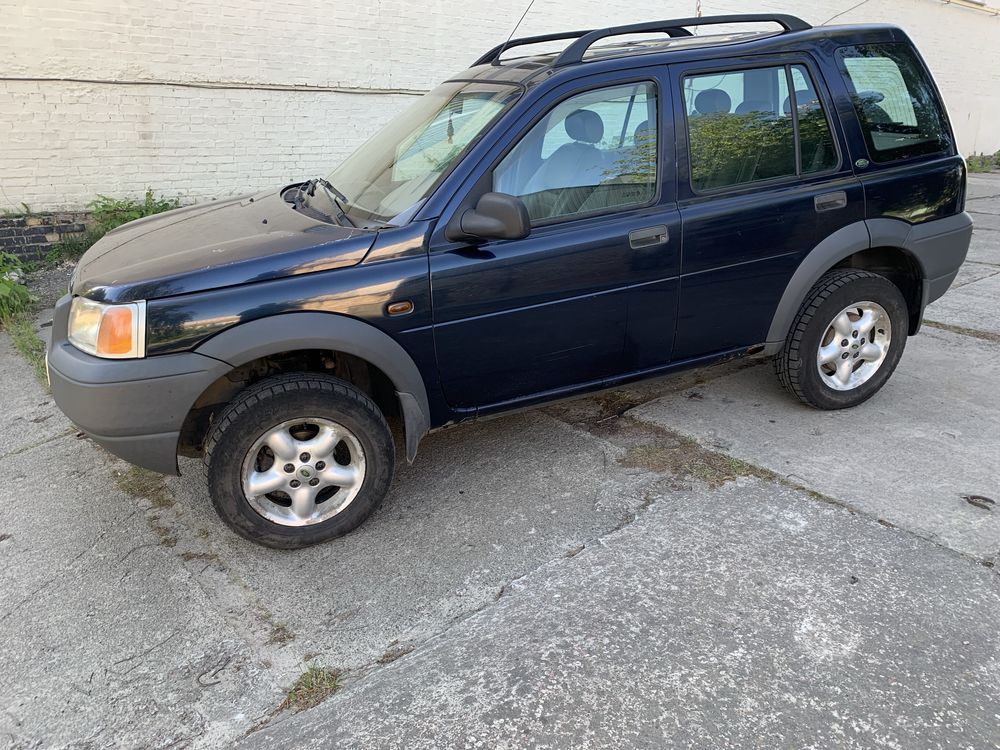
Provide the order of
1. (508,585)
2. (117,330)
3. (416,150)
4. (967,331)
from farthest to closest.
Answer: (967,331) → (416,150) → (508,585) → (117,330)

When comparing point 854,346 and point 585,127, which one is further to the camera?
point 854,346

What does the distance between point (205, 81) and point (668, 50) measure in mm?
5585

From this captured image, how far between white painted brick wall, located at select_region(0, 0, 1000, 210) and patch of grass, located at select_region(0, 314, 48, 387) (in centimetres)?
163

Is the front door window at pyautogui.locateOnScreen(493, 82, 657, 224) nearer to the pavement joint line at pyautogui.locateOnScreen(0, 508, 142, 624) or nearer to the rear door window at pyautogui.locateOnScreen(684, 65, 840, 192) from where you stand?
the rear door window at pyautogui.locateOnScreen(684, 65, 840, 192)

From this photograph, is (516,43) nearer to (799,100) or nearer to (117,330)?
(799,100)

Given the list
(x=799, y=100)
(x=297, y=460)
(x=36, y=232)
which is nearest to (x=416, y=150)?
(x=297, y=460)

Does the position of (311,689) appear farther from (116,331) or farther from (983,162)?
(983,162)

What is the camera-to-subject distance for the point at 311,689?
242 cm

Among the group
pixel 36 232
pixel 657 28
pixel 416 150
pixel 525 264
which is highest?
pixel 657 28

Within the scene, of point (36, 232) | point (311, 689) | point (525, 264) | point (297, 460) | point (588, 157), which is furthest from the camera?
point (36, 232)

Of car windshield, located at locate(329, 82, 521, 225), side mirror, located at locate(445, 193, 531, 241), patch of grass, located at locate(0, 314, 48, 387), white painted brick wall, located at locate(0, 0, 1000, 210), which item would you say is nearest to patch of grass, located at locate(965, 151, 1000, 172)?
white painted brick wall, located at locate(0, 0, 1000, 210)

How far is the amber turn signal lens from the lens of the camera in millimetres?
2758

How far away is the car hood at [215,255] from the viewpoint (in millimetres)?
2818

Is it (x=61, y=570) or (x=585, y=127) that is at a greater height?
(x=585, y=127)
